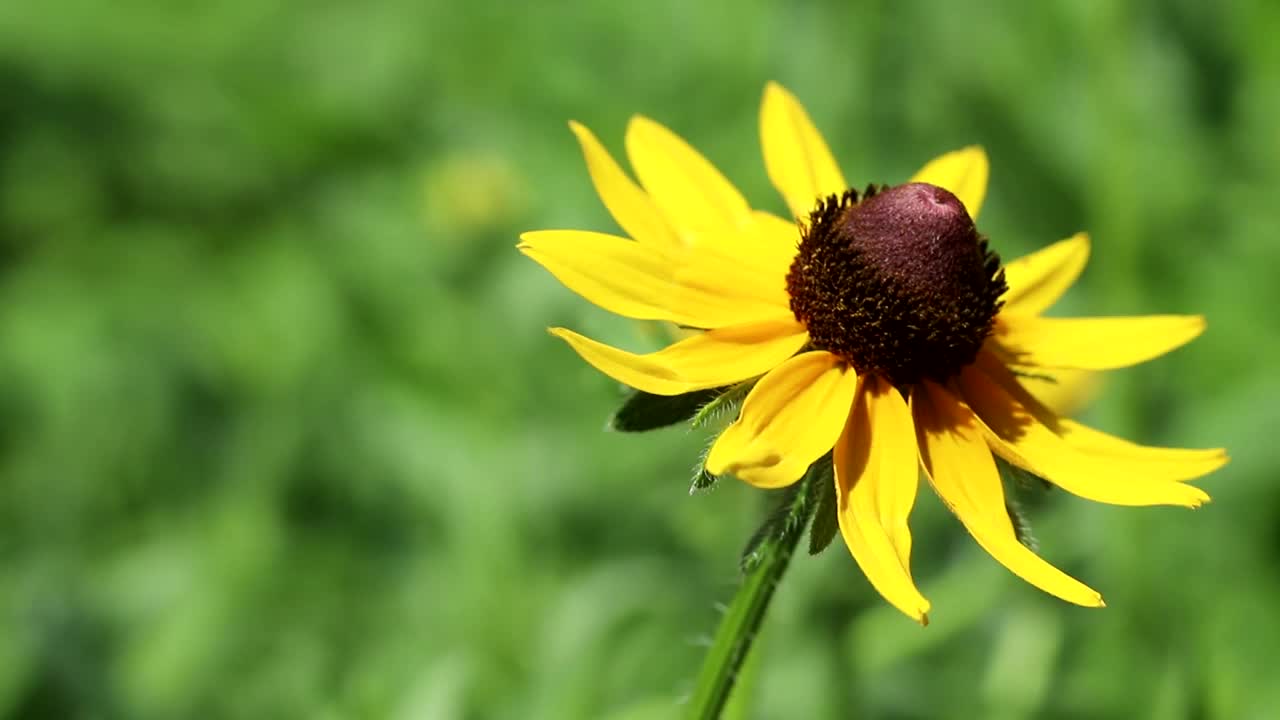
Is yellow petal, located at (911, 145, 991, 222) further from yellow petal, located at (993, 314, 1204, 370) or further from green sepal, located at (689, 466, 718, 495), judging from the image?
green sepal, located at (689, 466, 718, 495)

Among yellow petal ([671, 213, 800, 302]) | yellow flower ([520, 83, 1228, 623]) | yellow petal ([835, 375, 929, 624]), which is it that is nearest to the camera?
yellow petal ([835, 375, 929, 624])

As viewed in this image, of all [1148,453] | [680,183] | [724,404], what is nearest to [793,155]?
[680,183]

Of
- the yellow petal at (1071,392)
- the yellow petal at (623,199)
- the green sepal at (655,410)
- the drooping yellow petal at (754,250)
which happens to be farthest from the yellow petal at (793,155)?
the yellow petal at (1071,392)

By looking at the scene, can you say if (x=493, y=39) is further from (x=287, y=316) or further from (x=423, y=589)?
(x=423, y=589)

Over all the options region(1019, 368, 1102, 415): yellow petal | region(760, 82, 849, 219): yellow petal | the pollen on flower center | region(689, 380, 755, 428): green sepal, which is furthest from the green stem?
region(1019, 368, 1102, 415): yellow petal

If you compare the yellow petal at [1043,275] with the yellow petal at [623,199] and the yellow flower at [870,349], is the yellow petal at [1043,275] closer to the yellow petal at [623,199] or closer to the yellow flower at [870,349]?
the yellow flower at [870,349]

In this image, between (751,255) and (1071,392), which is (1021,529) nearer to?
(751,255)
